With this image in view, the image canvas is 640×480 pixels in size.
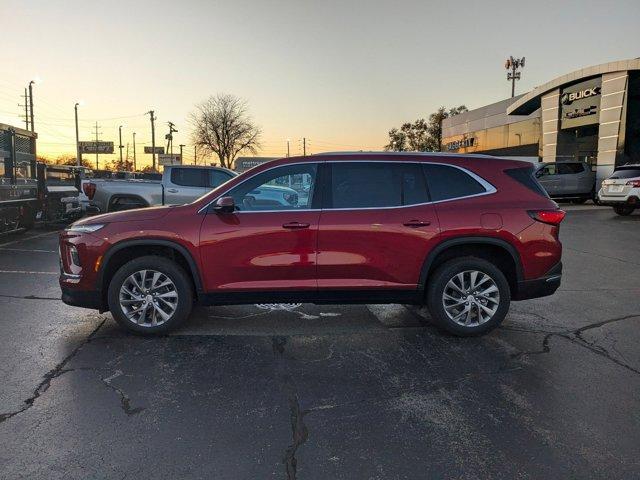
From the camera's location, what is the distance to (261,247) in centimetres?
487

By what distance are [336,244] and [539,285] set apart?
2.12 metres

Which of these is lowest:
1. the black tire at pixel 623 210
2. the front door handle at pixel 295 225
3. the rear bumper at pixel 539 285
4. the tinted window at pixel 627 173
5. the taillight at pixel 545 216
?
the rear bumper at pixel 539 285

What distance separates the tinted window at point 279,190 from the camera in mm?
5004

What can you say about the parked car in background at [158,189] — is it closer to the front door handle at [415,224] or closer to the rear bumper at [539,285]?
the front door handle at [415,224]

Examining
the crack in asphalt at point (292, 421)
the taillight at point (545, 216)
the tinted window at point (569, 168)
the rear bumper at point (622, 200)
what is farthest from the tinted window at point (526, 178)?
the tinted window at point (569, 168)

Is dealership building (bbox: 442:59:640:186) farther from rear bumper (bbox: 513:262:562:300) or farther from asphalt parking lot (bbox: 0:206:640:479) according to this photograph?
asphalt parking lot (bbox: 0:206:640:479)

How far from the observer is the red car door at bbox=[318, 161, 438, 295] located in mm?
4887

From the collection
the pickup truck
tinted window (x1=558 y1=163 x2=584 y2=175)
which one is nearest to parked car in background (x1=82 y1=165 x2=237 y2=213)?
the pickup truck

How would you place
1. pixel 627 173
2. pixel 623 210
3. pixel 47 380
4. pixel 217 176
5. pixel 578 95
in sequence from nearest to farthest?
pixel 47 380, pixel 217 176, pixel 627 173, pixel 623 210, pixel 578 95

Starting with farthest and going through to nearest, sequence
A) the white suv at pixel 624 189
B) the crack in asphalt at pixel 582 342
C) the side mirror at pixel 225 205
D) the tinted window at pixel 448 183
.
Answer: the white suv at pixel 624 189 < the tinted window at pixel 448 183 < the side mirror at pixel 225 205 < the crack in asphalt at pixel 582 342

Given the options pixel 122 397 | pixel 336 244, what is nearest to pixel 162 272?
pixel 122 397

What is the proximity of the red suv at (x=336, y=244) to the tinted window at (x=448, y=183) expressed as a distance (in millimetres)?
11

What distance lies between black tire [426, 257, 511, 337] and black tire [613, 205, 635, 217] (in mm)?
15527

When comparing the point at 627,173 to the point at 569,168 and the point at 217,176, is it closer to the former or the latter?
the point at 569,168
